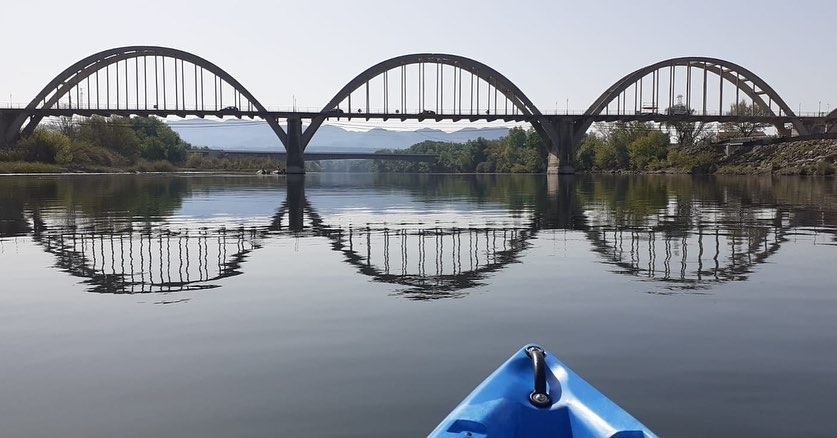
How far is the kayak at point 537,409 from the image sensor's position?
153 inches

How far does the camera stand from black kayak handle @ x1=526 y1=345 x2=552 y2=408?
14.0 ft

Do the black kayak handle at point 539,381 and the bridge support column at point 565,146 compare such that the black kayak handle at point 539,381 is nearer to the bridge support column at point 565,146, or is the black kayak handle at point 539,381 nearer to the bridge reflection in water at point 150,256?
the bridge reflection in water at point 150,256

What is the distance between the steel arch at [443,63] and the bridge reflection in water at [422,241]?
3103 inches

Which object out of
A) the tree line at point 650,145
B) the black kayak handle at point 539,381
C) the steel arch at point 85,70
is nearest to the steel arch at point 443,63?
the steel arch at point 85,70

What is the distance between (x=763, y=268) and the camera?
42.4 ft

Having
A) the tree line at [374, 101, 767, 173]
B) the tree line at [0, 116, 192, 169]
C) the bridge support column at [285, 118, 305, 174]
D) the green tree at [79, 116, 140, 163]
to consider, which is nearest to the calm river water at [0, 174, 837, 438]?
the tree line at [0, 116, 192, 169]

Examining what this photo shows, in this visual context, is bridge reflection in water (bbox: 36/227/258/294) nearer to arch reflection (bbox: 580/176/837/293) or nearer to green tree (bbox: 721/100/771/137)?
arch reflection (bbox: 580/176/837/293)

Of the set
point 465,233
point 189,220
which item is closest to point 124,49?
point 189,220

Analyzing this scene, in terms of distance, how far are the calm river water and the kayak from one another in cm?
102

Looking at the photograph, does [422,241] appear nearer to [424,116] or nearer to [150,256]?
[150,256]

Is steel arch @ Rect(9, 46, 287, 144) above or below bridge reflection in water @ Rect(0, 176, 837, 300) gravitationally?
above

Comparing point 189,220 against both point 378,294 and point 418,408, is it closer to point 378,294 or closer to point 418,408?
point 378,294

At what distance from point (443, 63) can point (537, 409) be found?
4215 inches

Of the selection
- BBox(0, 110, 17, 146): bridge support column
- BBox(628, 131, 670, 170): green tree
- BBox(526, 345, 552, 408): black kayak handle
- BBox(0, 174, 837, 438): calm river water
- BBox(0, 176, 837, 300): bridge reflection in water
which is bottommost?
BBox(0, 174, 837, 438): calm river water
